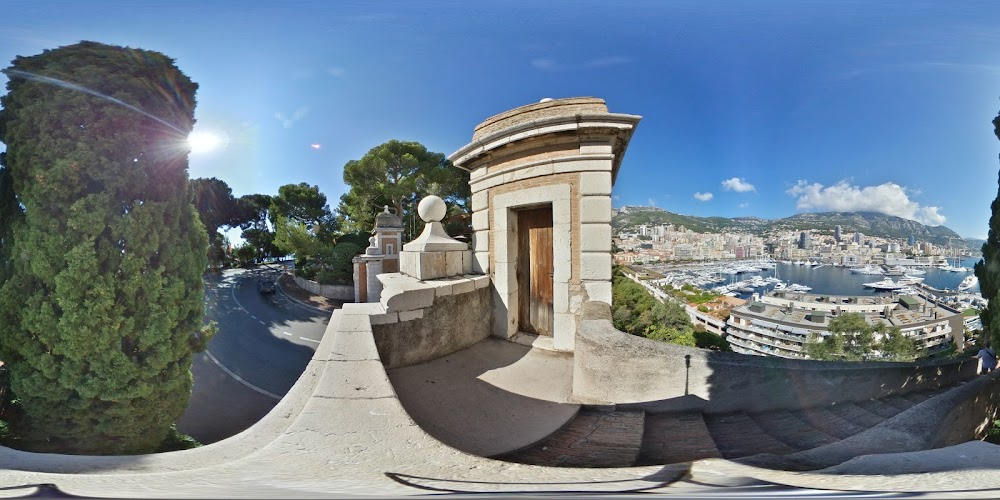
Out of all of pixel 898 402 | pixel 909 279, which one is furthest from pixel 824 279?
pixel 898 402

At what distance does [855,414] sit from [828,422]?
1.29 feet

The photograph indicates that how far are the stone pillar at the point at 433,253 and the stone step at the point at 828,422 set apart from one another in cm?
435

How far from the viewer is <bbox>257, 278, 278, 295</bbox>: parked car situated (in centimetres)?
1811

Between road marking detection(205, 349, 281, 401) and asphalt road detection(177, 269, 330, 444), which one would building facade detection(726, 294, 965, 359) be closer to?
asphalt road detection(177, 269, 330, 444)

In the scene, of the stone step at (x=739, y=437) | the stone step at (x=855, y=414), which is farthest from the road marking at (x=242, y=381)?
the stone step at (x=855, y=414)

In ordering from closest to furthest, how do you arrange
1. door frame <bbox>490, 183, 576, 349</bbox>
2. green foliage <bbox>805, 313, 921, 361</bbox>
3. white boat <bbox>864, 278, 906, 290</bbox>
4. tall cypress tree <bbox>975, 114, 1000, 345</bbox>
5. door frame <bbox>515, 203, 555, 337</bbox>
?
tall cypress tree <bbox>975, 114, 1000, 345</bbox> < door frame <bbox>490, 183, 576, 349</bbox> < green foliage <bbox>805, 313, 921, 361</bbox> < door frame <bbox>515, 203, 555, 337</bbox> < white boat <bbox>864, 278, 906, 290</bbox>

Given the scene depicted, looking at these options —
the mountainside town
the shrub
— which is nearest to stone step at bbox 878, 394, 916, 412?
the mountainside town

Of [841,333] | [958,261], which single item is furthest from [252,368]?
[958,261]

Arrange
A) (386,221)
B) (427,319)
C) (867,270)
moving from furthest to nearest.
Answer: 1. (386,221)
2. (867,270)
3. (427,319)

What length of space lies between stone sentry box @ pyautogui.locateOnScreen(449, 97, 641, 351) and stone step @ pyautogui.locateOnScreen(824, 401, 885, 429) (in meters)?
2.41

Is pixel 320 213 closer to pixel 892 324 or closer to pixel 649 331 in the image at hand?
pixel 649 331

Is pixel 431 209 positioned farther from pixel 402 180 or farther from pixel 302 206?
pixel 302 206

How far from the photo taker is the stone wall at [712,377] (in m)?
2.81

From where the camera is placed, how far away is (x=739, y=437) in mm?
2648
